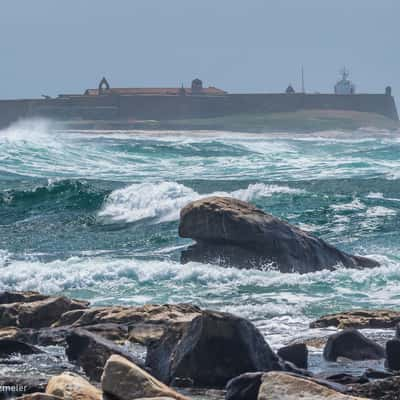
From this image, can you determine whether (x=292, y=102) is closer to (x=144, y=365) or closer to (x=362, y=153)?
(x=362, y=153)

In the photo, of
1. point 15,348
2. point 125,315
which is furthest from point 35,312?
point 15,348

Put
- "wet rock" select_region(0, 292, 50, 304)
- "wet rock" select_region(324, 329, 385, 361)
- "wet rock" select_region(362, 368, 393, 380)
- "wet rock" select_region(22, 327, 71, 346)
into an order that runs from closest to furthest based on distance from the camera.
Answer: "wet rock" select_region(362, 368, 393, 380) < "wet rock" select_region(324, 329, 385, 361) < "wet rock" select_region(22, 327, 71, 346) < "wet rock" select_region(0, 292, 50, 304)

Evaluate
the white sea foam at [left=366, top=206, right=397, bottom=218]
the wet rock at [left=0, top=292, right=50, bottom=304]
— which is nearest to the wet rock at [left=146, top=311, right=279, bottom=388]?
the wet rock at [left=0, top=292, right=50, bottom=304]

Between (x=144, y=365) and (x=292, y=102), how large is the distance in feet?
306

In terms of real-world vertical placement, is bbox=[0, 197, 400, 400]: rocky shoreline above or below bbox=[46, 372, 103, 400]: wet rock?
below

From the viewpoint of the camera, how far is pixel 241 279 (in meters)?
13.6

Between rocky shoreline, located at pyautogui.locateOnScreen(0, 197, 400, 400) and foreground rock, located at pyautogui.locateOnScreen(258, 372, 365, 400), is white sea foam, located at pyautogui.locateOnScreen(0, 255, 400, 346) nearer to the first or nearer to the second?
rocky shoreline, located at pyautogui.locateOnScreen(0, 197, 400, 400)

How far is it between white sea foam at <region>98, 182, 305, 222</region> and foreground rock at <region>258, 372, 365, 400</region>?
49.0ft

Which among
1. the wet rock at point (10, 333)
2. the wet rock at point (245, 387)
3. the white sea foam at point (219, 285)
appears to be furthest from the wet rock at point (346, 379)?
the wet rock at point (10, 333)

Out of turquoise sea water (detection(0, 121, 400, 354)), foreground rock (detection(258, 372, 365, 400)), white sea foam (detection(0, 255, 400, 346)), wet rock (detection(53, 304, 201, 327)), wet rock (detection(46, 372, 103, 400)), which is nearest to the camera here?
foreground rock (detection(258, 372, 365, 400))

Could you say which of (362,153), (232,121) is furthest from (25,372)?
(232,121)

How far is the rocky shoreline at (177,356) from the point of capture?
6305 mm

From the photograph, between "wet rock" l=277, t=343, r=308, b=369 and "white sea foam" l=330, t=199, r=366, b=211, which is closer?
"wet rock" l=277, t=343, r=308, b=369

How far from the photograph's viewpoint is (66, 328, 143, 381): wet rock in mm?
8180
